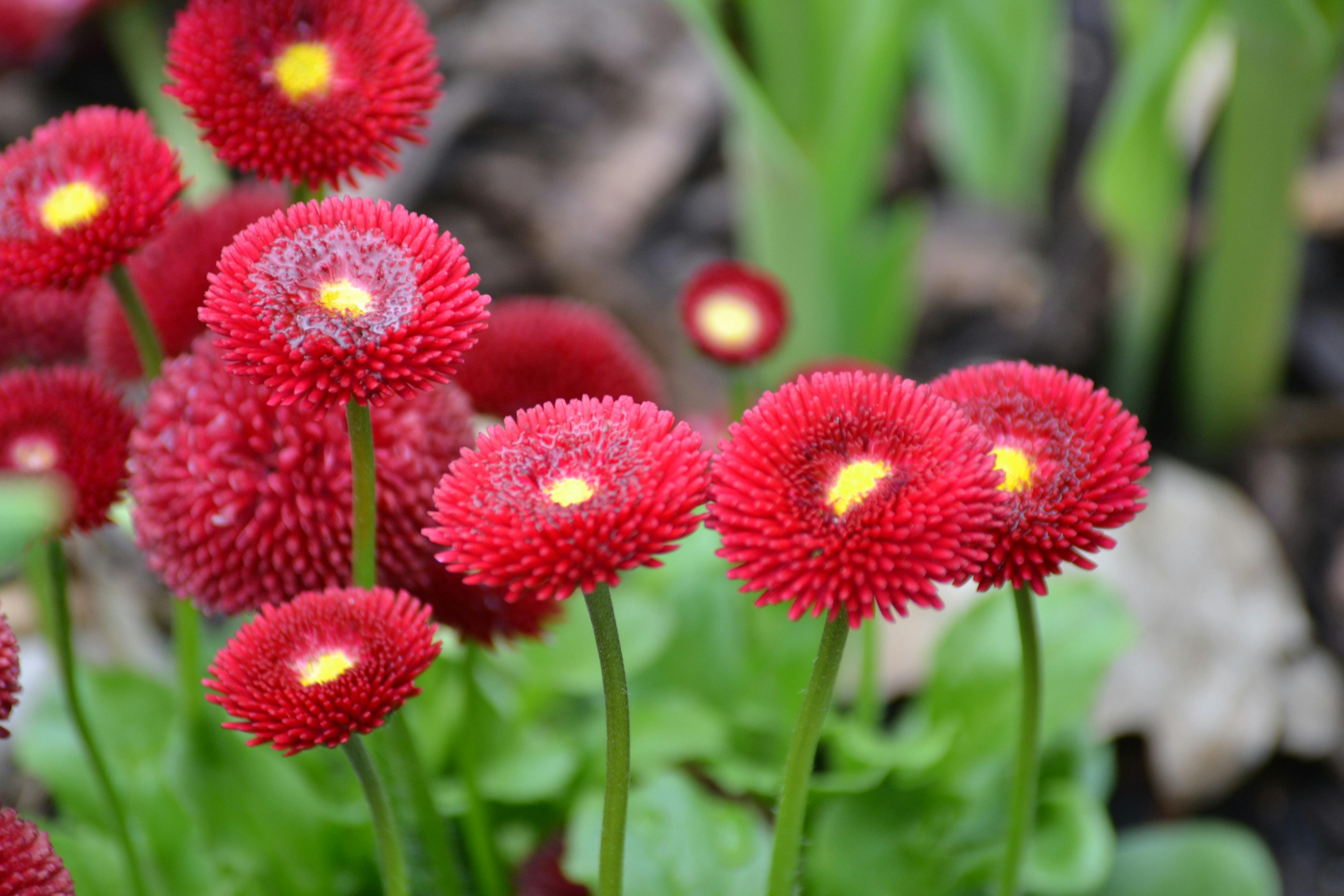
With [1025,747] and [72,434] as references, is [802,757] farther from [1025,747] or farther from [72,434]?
[72,434]

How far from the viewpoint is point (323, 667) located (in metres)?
0.54

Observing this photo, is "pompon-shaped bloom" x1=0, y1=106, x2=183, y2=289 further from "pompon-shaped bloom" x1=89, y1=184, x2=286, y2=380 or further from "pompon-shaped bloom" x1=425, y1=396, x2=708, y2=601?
"pompon-shaped bloom" x1=425, y1=396, x2=708, y2=601

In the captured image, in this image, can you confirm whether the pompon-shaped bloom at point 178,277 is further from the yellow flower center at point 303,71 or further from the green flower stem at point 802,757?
the green flower stem at point 802,757

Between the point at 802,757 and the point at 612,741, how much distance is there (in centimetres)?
10

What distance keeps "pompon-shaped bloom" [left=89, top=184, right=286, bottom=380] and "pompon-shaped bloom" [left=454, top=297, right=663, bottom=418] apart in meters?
0.19

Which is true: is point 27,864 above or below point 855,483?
below

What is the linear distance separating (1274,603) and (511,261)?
123 cm

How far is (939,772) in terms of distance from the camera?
1012mm

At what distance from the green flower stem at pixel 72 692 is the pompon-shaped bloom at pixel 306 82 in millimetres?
257

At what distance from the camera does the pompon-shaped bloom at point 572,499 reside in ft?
1.59

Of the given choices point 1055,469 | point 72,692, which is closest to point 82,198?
point 72,692

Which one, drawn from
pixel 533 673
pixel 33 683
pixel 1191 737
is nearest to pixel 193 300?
pixel 533 673

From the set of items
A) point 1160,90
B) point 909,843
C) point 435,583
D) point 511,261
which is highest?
point 511,261

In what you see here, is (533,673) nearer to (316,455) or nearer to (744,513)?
(316,455)
